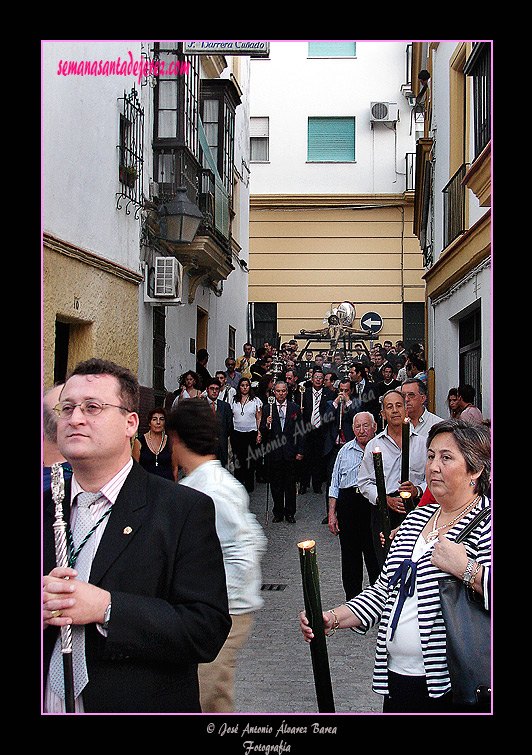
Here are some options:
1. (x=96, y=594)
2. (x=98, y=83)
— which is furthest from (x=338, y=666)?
(x=98, y=83)

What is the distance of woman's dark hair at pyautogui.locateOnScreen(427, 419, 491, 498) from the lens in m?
3.45

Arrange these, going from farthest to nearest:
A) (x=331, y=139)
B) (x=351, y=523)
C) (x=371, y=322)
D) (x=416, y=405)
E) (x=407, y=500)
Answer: (x=331, y=139)
(x=371, y=322)
(x=351, y=523)
(x=416, y=405)
(x=407, y=500)

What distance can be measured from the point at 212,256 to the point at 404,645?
45.4 ft

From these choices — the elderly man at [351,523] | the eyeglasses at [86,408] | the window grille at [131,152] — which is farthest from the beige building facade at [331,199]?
the eyeglasses at [86,408]

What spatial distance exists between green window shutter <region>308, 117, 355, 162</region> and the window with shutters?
1308 mm

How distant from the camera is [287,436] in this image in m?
13.4

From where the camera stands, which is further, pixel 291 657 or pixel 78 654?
pixel 291 657

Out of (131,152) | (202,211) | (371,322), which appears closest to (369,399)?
(202,211)

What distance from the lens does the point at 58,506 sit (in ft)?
8.17

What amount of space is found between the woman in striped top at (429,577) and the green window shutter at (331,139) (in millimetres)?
25493

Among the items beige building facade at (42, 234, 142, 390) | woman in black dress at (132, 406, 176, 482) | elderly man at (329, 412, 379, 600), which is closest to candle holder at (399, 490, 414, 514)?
elderly man at (329, 412, 379, 600)

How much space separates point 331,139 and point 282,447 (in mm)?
17055

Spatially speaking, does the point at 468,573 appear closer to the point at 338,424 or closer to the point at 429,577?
the point at 429,577

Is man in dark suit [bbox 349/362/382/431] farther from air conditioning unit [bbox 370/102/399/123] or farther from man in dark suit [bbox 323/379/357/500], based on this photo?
air conditioning unit [bbox 370/102/399/123]
